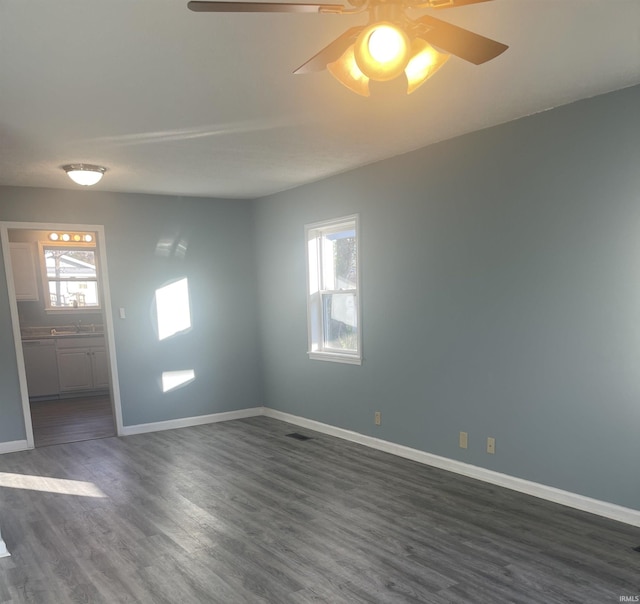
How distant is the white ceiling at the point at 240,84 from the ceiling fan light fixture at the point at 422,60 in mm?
360

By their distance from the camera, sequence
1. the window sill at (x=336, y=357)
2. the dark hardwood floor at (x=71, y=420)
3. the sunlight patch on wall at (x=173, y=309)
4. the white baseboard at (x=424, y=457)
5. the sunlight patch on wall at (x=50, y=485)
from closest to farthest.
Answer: the white baseboard at (x=424, y=457), the sunlight patch on wall at (x=50, y=485), the window sill at (x=336, y=357), the dark hardwood floor at (x=71, y=420), the sunlight patch on wall at (x=173, y=309)

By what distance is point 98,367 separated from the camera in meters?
7.47

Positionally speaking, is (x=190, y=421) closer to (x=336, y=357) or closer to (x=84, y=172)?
(x=336, y=357)

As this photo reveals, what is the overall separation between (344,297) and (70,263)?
508 cm

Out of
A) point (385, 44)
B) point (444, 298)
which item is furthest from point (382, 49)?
point (444, 298)

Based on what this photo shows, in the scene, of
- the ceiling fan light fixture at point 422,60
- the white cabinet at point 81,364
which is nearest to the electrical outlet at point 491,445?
the ceiling fan light fixture at point 422,60

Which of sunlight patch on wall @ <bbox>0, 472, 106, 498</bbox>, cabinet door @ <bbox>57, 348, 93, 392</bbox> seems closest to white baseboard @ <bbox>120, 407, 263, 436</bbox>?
sunlight patch on wall @ <bbox>0, 472, 106, 498</bbox>

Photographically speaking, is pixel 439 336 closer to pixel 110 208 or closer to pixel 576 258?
pixel 576 258

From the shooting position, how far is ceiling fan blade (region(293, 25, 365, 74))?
5.20 feet

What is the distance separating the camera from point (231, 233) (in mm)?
5883

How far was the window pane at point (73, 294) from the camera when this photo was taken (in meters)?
7.65

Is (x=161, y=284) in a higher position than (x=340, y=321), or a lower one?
higher

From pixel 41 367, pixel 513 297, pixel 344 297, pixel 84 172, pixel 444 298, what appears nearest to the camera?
pixel 513 297

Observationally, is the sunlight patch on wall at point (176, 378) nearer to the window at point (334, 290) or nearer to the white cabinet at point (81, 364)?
the window at point (334, 290)
